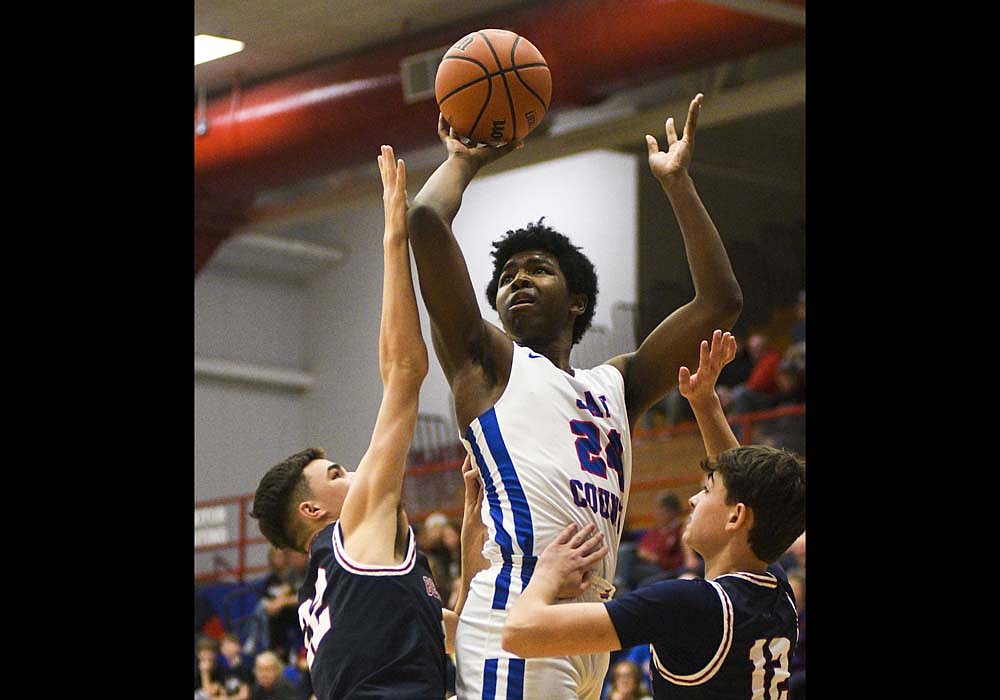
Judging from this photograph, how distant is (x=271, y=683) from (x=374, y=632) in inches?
305

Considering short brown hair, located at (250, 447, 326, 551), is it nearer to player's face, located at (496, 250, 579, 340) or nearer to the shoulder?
player's face, located at (496, 250, 579, 340)

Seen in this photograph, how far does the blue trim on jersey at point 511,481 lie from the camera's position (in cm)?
364

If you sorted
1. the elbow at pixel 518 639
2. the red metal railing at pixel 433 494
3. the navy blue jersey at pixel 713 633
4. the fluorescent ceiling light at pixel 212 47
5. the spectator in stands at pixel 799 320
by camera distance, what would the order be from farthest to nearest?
the spectator in stands at pixel 799 320 → the red metal railing at pixel 433 494 → the fluorescent ceiling light at pixel 212 47 → the navy blue jersey at pixel 713 633 → the elbow at pixel 518 639

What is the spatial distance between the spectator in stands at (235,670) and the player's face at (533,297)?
797 centimetres

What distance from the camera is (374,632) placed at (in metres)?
3.65

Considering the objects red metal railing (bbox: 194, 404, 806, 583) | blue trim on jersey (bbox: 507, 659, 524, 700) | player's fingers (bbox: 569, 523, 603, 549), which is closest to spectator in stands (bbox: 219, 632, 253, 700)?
red metal railing (bbox: 194, 404, 806, 583)

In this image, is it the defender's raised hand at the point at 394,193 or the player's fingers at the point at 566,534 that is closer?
the player's fingers at the point at 566,534

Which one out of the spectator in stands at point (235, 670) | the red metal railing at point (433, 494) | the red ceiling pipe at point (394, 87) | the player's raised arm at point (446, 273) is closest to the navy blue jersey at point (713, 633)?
the player's raised arm at point (446, 273)

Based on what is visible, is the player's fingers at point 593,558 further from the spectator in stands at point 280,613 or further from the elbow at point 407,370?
the spectator in stands at point 280,613

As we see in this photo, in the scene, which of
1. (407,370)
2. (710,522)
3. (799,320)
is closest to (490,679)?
(710,522)
